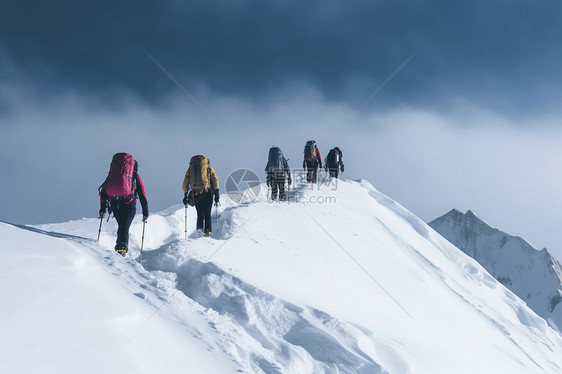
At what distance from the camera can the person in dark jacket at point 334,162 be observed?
20.9 meters

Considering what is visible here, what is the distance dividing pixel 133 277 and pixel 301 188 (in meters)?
13.2

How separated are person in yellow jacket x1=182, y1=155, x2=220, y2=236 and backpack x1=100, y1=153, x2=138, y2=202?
8.00 ft

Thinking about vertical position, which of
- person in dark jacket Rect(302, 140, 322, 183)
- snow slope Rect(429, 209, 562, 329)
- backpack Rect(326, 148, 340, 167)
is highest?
backpack Rect(326, 148, 340, 167)

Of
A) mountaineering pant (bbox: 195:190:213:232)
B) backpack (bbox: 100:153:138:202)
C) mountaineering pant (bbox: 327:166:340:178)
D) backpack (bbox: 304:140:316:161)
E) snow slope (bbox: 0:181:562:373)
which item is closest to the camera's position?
snow slope (bbox: 0:181:562:373)

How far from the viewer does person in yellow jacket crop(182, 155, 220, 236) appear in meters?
10.3

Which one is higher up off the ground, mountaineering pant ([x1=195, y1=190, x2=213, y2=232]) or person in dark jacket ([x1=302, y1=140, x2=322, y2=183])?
person in dark jacket ([x1=302, y1=140, x2=322, y2=183])

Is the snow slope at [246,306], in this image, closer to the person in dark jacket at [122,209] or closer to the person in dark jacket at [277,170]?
the person in dark jacket at [122,209]

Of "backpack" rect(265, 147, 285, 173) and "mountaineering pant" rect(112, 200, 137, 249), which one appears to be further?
"backpack" rect(265, 147, 285, 173)

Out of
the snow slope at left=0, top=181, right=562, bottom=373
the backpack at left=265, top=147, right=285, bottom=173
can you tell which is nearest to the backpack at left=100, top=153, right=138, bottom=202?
the snow slope at left=0, top=181, right=562, bottom=373

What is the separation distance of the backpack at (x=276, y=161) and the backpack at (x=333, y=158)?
20.3 feet

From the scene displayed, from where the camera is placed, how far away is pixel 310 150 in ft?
58.4

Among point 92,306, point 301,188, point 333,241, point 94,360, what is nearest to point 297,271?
point 333,241

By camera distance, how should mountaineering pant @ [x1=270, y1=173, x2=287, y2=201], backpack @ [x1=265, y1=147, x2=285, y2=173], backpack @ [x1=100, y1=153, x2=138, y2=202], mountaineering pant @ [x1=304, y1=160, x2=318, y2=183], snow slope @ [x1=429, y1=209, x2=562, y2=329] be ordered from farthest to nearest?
snow slope @ [x1=429, y1=209, x2=562, y2=329] → mountaineering pant @ [x1=304, y1=160, x2=318, y2=183] → mountaineering pant @ [x1=270, y1=173, x2=287, y2=201] → backpack @ [x1=265, y1=147, x2=285, y2=173] → backpack @ [x1=100, y1=153, x2=138, y2=202]

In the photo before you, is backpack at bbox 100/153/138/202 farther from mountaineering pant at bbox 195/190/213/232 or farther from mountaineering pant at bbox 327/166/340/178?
mountaineering pant at bbox 327/166/340/178
